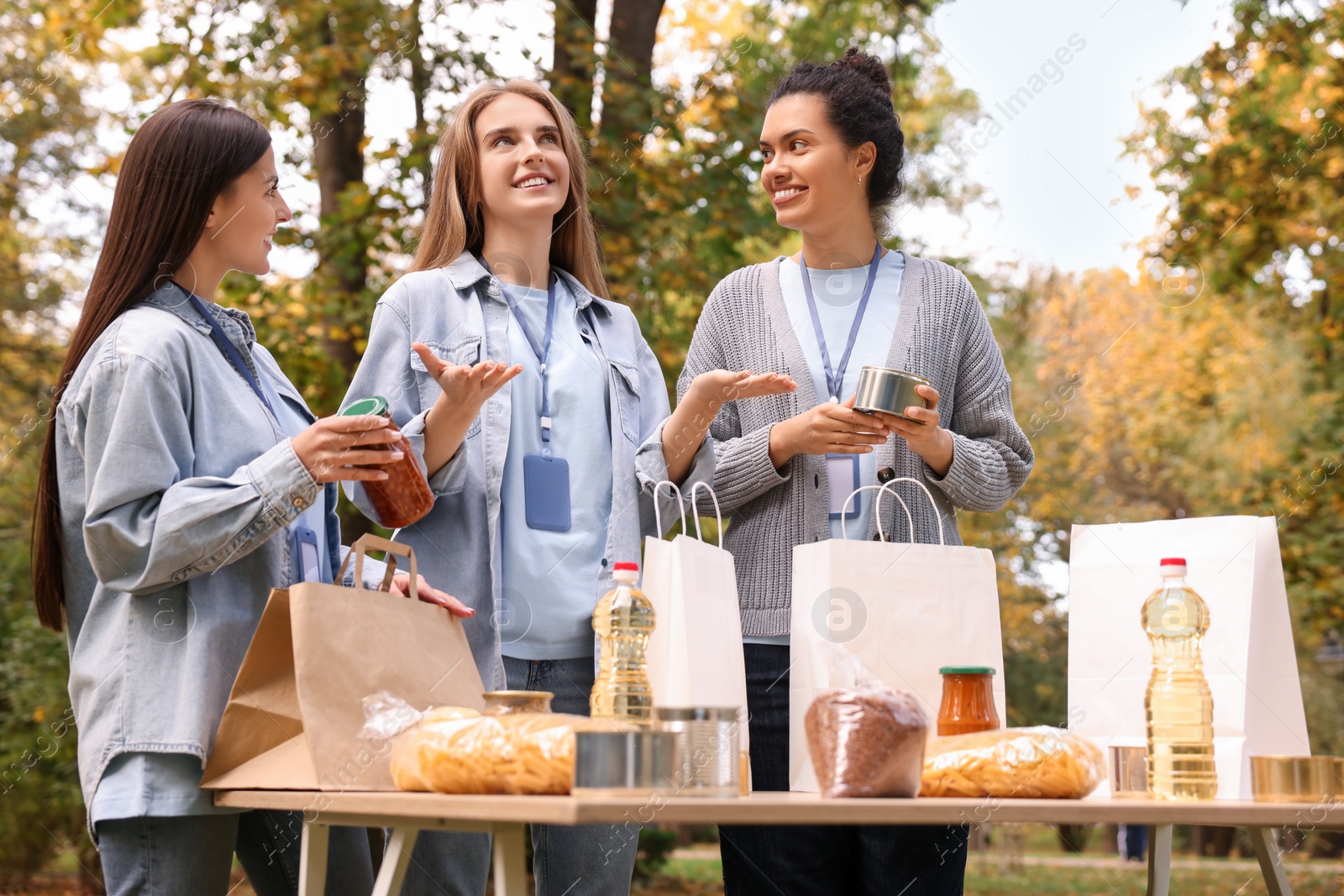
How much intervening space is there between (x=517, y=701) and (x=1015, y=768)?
0.79 m

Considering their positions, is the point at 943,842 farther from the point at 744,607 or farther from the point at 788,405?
the point at 788,405

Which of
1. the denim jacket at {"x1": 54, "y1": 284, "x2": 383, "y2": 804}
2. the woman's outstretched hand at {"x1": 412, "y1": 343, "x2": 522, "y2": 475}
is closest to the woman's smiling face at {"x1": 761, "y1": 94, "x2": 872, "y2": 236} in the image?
the woman's outstretched hand at {"x1": 412, "y1": 343, "x2": 522, "y2": 475}

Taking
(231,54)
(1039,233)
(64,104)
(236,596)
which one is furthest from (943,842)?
(1039,233)

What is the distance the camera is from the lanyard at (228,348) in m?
2.41

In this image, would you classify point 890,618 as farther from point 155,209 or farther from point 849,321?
point 155,209

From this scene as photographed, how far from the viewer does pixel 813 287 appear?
10.2 ft

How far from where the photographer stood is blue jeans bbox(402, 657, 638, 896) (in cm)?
243

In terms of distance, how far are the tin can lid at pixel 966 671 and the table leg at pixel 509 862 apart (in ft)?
2.87

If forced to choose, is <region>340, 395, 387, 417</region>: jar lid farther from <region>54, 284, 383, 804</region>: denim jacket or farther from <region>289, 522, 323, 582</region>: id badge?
<region>289, 522, 323, 582</region>: id badge

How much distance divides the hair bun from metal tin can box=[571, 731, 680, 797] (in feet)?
6.97

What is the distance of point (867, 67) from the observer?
3234mm

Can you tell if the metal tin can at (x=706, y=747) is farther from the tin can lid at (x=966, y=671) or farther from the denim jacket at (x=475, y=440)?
the denim jacket at (x=475, y=440)

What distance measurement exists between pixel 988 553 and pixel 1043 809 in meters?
0.67

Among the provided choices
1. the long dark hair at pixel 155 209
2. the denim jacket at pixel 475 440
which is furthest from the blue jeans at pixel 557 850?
the long dark hair at pixel 155 209
